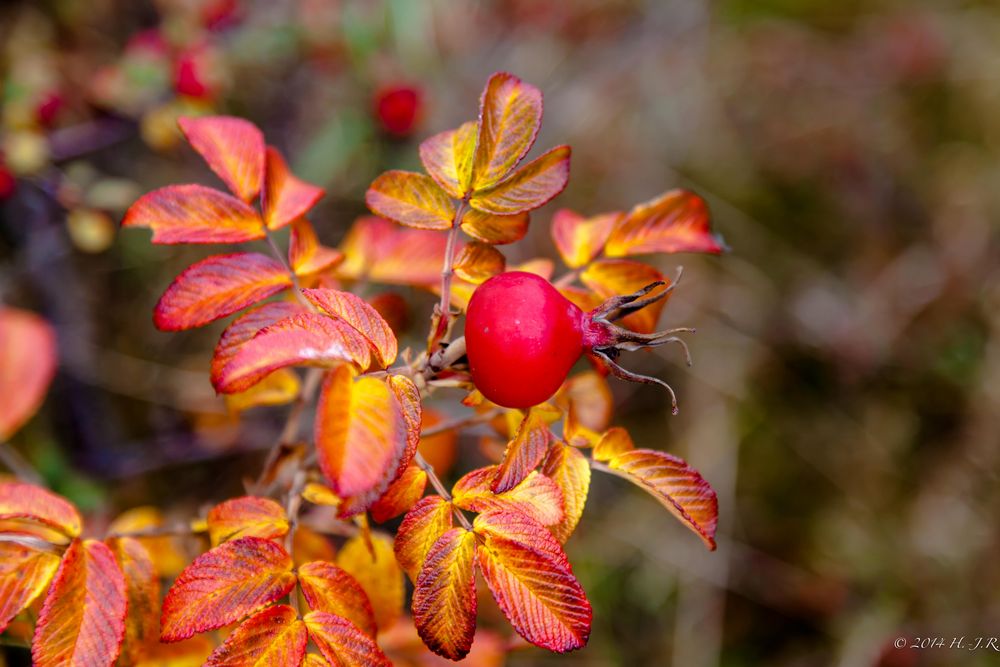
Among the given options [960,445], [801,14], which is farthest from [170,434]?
[801,14]

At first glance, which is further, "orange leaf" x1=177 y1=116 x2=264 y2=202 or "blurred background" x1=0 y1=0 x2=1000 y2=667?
"blurred background" x1=0 y1=0 x2=1000 y2=667

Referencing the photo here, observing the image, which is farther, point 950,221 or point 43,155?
point 950,221

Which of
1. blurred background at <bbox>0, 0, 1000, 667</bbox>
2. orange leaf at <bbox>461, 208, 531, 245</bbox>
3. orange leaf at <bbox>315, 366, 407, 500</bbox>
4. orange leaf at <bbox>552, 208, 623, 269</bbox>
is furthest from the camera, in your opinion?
blurred background at <bbox>0, 0, 1000, 667</bbox>

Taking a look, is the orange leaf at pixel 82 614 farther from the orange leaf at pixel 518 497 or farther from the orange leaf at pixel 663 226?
the orange leaf at pixel 663 226

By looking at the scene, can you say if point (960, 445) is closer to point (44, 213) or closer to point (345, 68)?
point (345, 68)

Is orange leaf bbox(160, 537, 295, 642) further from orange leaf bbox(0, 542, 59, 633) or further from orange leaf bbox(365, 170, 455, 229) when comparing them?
orange leaf bbox(365, 170, 455, 229)

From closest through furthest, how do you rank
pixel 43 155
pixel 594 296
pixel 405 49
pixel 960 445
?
pixel 594 296
pixel 43 155
pixel 960 445
pixel 405 49

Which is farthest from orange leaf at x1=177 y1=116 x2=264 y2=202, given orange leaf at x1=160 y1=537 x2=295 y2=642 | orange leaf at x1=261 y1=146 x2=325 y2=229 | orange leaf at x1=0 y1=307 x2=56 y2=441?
orange leaf at x1=0 y1=307 x2=56 y2=441
